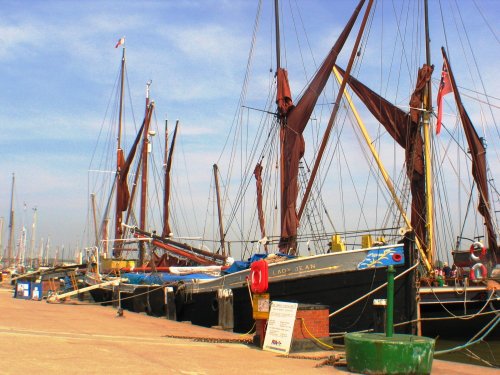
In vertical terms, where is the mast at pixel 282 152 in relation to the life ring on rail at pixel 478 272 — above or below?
above

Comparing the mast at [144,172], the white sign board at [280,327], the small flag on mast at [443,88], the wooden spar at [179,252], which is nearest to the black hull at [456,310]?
the white sign board at [280,327]

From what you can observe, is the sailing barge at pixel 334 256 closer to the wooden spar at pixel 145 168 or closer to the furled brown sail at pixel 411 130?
the furled brown sail at pixel 411 130

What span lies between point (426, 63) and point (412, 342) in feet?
71.2

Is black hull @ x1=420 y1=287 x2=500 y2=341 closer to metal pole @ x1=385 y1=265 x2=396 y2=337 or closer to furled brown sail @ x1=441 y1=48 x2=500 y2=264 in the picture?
metal pole @ x1=385 y1=265 x2=396 y2=337

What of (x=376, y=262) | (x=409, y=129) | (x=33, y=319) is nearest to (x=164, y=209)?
(x=409, y=129)

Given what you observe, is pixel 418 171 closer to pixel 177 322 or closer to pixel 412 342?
pixel 177 322

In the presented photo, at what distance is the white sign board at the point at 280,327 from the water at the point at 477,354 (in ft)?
13.9

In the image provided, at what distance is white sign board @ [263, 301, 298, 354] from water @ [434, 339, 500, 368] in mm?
4250

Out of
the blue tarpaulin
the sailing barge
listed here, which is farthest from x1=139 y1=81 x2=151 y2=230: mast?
the blue tarpaulin

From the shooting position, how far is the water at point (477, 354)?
45.5 feet

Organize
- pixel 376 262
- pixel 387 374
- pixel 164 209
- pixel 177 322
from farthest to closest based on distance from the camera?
1. pixel 164 209
2. pixel 177 322
3. pixel 376 262
4. pixel 387 374

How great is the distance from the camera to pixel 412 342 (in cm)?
936

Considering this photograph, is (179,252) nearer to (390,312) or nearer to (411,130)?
(411,130)

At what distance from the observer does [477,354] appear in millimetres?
15742
